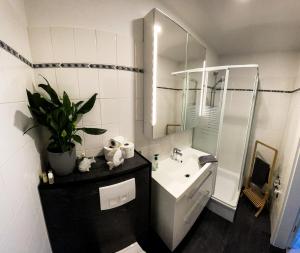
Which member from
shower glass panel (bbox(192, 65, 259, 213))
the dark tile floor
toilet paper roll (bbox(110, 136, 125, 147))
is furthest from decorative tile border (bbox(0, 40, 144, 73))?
the dark tile floor

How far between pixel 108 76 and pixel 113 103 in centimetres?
23

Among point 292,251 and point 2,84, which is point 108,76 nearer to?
point 2,84

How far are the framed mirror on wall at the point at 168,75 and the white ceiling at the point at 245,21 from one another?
0.53 feet

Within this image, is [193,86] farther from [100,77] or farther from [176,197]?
[176,197]

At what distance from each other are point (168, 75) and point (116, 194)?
47.8 inches

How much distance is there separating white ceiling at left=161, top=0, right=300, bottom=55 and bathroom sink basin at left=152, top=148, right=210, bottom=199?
157cm

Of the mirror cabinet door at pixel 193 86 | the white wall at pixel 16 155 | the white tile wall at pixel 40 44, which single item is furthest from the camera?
the mirror cabinet door at pixel 193 86

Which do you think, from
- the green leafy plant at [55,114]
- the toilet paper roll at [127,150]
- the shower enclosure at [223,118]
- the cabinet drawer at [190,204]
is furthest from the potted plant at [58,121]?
the shower enclosure at [223,118]

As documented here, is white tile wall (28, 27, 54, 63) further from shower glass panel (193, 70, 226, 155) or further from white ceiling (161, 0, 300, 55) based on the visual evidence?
shower glass panel (193, 70, 226, 155)

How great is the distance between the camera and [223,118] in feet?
7.34

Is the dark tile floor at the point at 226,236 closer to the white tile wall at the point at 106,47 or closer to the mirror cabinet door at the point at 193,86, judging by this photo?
the mirror cabinet door at the point at 193,86

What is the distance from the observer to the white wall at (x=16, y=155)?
0.59 meters

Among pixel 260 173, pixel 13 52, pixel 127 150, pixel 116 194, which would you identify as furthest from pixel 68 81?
pixel 260 173

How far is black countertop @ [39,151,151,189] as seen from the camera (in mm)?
898
